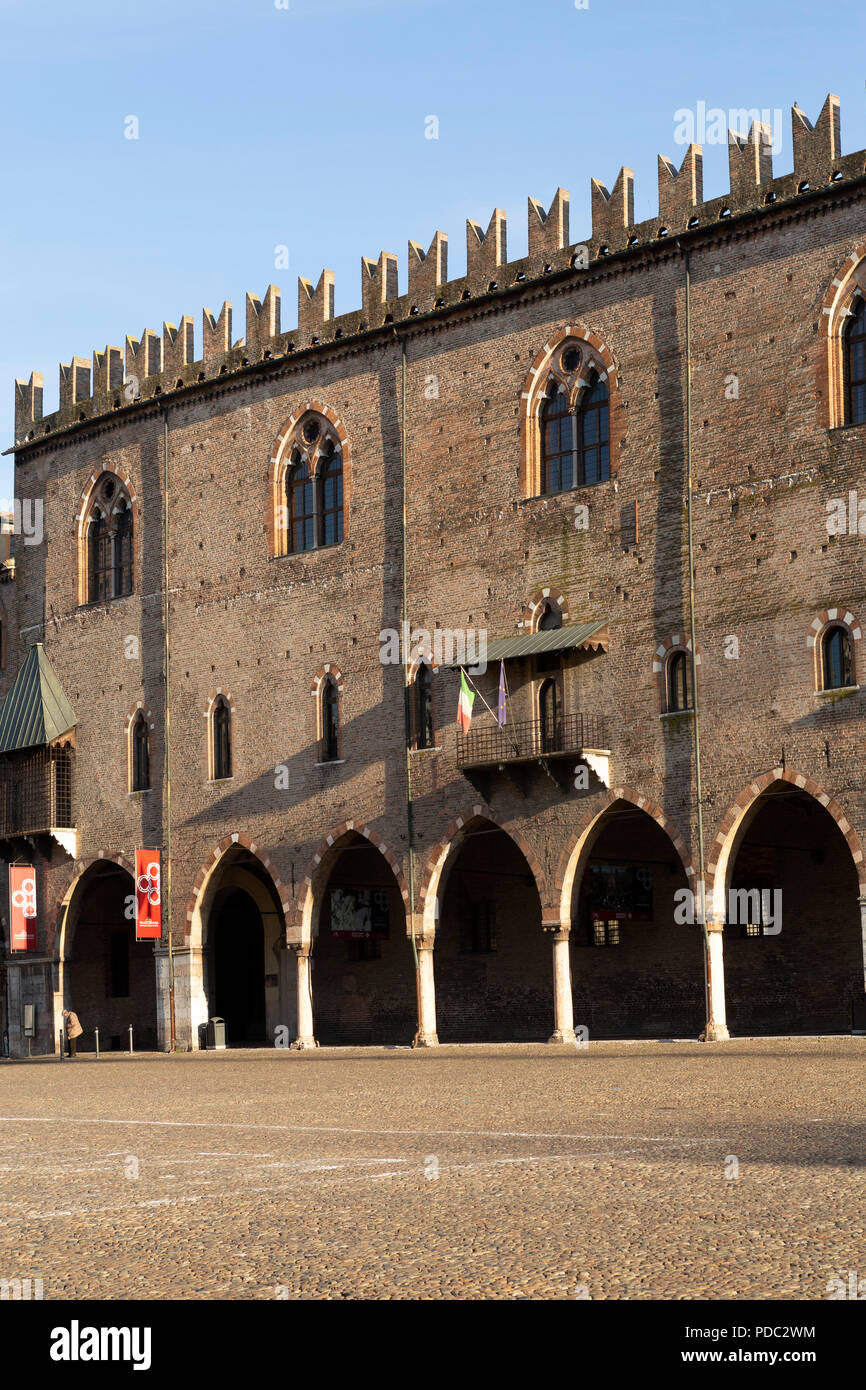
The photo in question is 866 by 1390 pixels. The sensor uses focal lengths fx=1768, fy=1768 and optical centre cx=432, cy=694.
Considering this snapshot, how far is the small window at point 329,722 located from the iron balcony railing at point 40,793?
894 centimetres

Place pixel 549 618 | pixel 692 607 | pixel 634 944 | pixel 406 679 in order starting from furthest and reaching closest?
pixel 634 944, pixel 406 679, pixel 549 618, pixel 692 607

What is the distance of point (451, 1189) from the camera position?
38.5 ft

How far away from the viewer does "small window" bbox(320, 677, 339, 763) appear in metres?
39.0

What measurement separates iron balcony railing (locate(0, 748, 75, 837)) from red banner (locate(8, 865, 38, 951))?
110cm

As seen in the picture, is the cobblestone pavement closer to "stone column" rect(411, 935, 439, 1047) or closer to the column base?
the column base

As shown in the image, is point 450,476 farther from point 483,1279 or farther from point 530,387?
point 483,1279

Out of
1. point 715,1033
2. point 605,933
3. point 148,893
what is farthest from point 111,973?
point 715,1033

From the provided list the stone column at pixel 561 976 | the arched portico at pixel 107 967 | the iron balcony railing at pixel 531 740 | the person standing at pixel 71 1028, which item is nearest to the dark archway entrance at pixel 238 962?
the arched portico at pixel 107 967

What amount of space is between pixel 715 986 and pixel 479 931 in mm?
9774

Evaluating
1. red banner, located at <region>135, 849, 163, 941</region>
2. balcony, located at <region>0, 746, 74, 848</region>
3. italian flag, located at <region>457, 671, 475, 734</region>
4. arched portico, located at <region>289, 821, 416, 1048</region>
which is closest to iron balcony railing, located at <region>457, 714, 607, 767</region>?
italian flag, located at <region>457, 671, 475, 734</region>

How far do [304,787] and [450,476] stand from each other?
765cm

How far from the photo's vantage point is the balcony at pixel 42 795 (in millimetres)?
44500

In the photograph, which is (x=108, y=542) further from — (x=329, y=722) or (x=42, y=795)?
(x=329, y=722)

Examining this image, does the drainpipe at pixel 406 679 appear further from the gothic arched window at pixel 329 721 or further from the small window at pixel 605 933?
the small window at pixel 605 933
